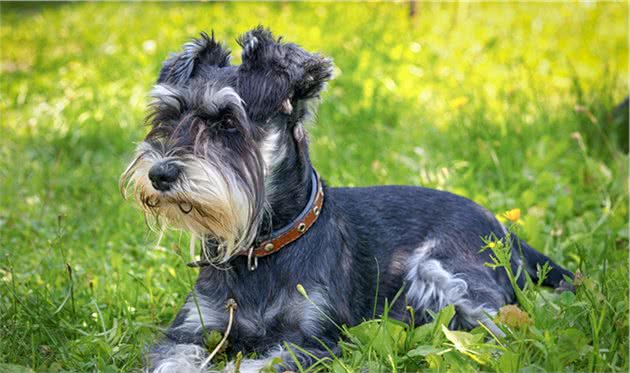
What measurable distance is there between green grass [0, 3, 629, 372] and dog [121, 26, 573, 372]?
29 cm

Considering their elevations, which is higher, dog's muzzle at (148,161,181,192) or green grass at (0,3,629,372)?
dog's muzzle at (148,161,181,192)

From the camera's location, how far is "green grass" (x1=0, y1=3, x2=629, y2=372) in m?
3.16

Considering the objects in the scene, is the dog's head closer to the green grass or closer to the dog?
the dog

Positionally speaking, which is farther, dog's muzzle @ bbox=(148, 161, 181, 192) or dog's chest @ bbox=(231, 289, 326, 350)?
dog's chest @ bbox=(231, 289, 326, 350)

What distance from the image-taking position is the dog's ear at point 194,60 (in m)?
3.32

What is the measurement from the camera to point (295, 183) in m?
3.35

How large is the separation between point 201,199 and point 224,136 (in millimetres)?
300

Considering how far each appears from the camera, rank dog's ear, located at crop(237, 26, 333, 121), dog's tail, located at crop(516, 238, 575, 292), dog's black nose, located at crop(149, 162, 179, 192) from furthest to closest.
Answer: dog's tail, located at crop(516, 238, 575, 292)
dog's ear, located at crop(237, 26, 333, 121)
dog's black nose, located at crop(149, 162, 179, 192)

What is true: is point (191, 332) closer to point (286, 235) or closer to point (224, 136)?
point (286, 235)

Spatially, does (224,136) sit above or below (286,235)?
above

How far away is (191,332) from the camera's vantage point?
3.36 meters

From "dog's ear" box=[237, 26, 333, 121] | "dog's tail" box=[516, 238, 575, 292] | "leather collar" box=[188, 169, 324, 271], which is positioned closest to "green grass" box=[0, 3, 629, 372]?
"dog's tail" box=[516, 238, 575, 292]

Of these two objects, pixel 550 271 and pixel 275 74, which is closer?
pixel 275 74

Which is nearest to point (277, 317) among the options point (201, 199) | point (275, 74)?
point (201, 199)
